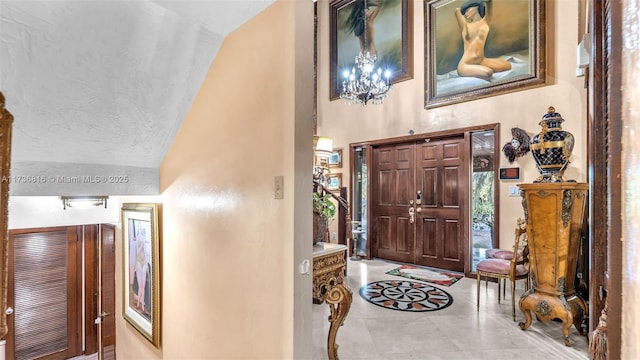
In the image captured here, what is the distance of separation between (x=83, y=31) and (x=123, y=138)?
87 cm

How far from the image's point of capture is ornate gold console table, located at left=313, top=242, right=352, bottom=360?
6.02ft

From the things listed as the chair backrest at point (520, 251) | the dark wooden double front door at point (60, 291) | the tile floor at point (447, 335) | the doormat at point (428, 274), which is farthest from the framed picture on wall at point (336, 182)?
the dark wooden double front door at point (60, 291)

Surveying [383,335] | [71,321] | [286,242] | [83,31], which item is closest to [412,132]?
[383,335]

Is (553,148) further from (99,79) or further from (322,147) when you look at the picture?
(99,79)

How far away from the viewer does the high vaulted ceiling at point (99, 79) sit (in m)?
1.52

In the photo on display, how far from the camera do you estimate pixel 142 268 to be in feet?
9.59

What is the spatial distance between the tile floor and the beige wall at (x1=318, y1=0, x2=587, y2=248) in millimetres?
1481

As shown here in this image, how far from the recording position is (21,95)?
1701 millimetres

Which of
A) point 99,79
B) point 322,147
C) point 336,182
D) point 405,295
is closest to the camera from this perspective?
point 99,79

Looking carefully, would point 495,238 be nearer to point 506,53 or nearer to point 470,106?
point 470,106

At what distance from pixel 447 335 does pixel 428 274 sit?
195 cm

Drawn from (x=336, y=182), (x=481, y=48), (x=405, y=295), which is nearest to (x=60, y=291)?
(x=336, y=182)

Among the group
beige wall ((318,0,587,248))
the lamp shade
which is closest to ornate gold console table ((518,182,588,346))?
beige wall ((318,0,587,248))

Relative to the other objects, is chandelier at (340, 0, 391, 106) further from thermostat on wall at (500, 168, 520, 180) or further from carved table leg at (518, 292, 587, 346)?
carved table leg at (518, 292, 587, 346)
